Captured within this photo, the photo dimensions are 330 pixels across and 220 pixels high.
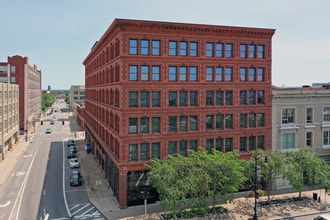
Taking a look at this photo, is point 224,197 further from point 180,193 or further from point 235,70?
point 235,70

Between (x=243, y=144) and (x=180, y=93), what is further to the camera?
(x=243, y=144)

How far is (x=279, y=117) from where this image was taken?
140ft

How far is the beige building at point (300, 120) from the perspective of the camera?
42500mm

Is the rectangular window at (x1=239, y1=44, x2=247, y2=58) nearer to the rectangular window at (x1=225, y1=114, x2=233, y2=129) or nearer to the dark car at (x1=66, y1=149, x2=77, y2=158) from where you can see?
the rectangular window at (x1=225, y1=114, x2=233, y2=129)

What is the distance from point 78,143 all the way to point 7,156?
19326 millimetres

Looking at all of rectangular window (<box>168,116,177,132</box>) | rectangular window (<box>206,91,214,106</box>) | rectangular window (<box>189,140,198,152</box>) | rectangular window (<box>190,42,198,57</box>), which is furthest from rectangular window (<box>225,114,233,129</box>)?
rectangular window (<box>190,42,198,57</box>)

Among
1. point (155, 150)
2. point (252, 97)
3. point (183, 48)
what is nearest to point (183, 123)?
point (155, 150)

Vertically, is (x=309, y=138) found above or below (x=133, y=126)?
below

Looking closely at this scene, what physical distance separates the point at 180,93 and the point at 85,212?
18.0m

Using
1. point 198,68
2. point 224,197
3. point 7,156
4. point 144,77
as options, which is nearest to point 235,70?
point 198,68

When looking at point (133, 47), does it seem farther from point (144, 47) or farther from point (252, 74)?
point (252, 74)

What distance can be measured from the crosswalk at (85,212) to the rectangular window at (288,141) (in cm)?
2749

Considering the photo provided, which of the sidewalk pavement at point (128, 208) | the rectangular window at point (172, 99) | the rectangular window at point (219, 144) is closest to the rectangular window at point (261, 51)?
the rectangular window at point (219, 144)

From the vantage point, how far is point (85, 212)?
33.3m
